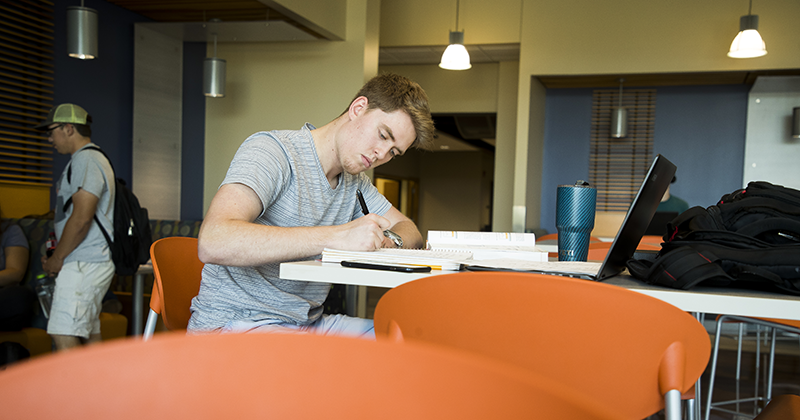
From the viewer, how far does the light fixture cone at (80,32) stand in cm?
404

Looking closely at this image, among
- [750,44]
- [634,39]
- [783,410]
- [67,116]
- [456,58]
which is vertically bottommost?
[783,410]

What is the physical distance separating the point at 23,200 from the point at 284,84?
7.97ft

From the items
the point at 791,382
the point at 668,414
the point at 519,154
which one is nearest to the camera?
the point at 668,414

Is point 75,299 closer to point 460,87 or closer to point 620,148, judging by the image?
point 460,87

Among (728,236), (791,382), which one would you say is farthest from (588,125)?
(728,236)

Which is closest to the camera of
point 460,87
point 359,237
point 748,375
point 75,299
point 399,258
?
point 399,258

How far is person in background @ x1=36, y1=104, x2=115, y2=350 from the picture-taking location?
3.12m

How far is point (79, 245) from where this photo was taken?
10.5ft

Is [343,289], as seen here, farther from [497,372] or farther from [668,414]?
[497,372]

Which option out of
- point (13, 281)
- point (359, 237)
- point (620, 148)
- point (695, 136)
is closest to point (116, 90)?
point (13, 281)

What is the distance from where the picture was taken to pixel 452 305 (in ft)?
2.91

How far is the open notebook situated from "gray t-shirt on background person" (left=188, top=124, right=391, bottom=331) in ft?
1.98

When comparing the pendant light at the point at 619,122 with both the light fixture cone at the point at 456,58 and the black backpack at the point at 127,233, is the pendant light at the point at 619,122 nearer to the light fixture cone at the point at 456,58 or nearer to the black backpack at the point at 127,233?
the light fixture cone at the point at 456,58

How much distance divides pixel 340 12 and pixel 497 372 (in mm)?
5362
